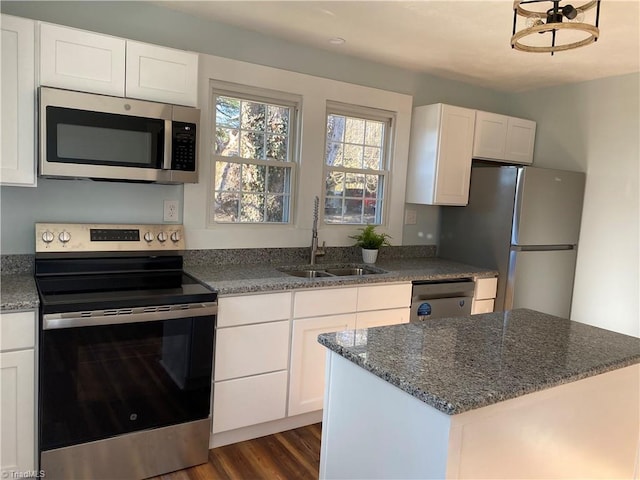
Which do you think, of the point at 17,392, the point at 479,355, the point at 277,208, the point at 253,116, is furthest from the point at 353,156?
the point at 17,392

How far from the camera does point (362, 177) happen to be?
3631 mm

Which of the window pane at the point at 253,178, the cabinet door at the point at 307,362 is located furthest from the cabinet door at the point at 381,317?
the window pane at the point at 253,178

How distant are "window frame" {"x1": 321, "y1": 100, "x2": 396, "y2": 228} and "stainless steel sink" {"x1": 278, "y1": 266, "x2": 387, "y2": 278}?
1.11 ft

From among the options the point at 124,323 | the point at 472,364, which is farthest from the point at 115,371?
the point at 472,364

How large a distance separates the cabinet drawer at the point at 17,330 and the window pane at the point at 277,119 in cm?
184

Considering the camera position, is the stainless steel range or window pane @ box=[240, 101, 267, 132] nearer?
the stainless steel range

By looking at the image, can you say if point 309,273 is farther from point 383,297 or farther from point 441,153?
point 441,153

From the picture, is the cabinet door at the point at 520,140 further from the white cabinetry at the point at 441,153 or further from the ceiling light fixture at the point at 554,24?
the ceiling light fixture at the point at 554,24

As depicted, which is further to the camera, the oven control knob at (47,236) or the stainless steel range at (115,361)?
the oven control knob at (47,236)

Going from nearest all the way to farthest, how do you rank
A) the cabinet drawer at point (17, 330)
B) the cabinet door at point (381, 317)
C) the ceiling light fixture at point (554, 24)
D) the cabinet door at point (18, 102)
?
the ceiling light fixture at point (554, 24), the cabinet drawer at point (17, 330), the cabinet door at point (18, 102), the cabinet door at point (381, 317)

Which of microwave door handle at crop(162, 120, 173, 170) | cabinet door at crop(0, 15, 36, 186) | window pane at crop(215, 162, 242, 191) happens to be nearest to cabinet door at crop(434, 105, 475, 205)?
window pane at crop(215, 162, 242, 191)

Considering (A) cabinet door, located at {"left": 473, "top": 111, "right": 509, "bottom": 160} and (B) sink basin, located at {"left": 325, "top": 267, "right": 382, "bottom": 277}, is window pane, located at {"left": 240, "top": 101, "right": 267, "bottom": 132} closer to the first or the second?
(B) sink basin, located at {"left": 325, "top": 267, "right": 382, "bottom": 277}

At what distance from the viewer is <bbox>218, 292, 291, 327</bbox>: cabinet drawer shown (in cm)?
236

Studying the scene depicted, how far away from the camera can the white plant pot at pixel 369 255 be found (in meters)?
3.37
